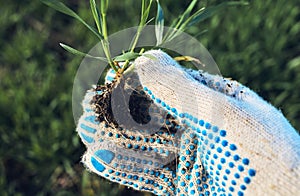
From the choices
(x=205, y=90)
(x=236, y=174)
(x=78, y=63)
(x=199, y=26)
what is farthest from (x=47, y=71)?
(x=236, y=174)

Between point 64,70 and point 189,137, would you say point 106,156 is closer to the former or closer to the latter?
point 189,137

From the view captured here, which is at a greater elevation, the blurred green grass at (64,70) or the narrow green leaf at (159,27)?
the narrow green leaf at (159,27)

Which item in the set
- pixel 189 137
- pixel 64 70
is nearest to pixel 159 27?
pixel 189 137

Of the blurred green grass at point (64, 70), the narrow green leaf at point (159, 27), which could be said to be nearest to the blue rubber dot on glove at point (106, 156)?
the narrow green leaf at point (159, 27)

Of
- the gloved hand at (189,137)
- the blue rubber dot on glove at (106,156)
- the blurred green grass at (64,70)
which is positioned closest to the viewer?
the gloved hand at (189,137)

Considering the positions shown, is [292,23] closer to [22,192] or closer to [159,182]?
[159,182]

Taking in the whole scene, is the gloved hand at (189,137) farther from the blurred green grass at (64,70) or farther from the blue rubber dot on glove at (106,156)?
the blurred green grass at (64,70)

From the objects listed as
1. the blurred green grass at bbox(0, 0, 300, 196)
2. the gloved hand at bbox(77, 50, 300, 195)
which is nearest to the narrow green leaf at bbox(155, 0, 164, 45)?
the gloved hand at bbox(77, 50, 300, 195)
